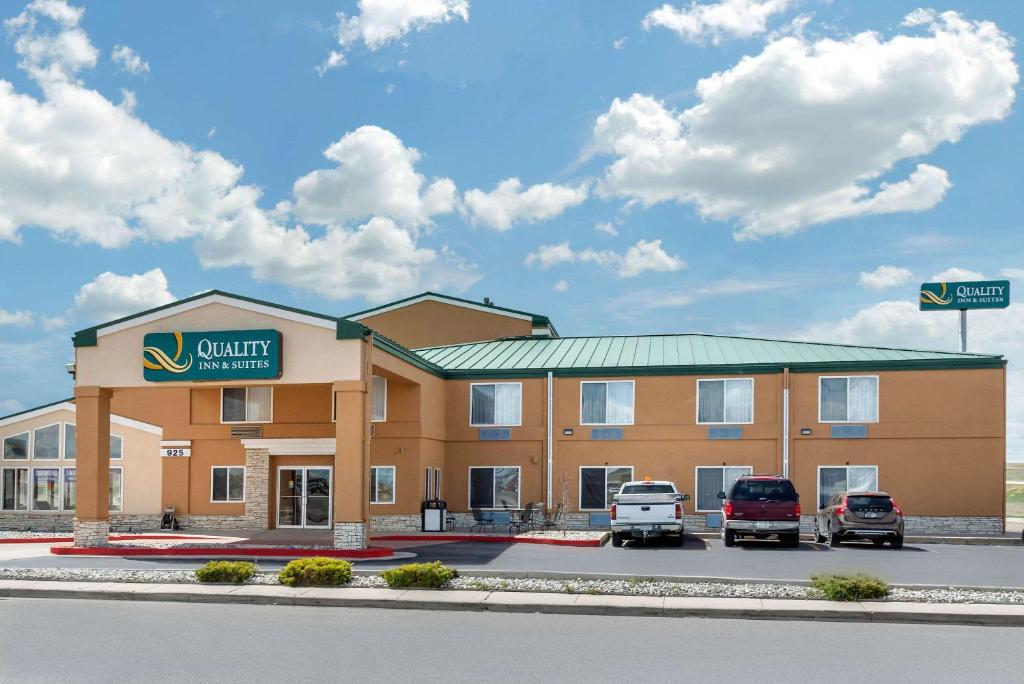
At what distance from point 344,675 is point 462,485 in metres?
22.8

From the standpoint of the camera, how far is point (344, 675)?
10.3 metres

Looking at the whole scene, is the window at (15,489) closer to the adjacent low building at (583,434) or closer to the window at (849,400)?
the adjacent low building at (583,434)

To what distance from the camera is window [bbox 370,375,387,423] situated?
1217 inches

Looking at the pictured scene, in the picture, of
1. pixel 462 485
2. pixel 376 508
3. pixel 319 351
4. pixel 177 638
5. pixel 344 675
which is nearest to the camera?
pixel 344 675

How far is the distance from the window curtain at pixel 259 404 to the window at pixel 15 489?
8.45 m

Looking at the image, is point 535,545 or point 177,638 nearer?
point 177,638

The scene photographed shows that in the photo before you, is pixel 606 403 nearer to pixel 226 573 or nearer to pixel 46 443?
pixel 226 573

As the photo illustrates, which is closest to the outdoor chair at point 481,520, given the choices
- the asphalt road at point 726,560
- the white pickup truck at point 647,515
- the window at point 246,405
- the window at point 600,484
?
the window at point 600,484

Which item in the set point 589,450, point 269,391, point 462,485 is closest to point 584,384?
point 589,450

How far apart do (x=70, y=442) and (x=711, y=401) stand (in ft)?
69.2

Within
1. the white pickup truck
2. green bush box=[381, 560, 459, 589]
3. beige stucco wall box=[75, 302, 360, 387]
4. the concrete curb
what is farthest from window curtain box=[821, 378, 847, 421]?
green bush box=[381, 560, 459, 589]

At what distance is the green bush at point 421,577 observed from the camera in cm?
1642

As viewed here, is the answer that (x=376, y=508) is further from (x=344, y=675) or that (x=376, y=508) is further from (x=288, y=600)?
(x=344, y=675)

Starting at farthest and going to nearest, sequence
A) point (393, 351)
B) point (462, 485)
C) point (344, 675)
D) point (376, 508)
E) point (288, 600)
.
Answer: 1. point (462, 485)
2. point (376, 508)
3. point (393, 351)
4. point (288, 600)
5. point (344, 675)
